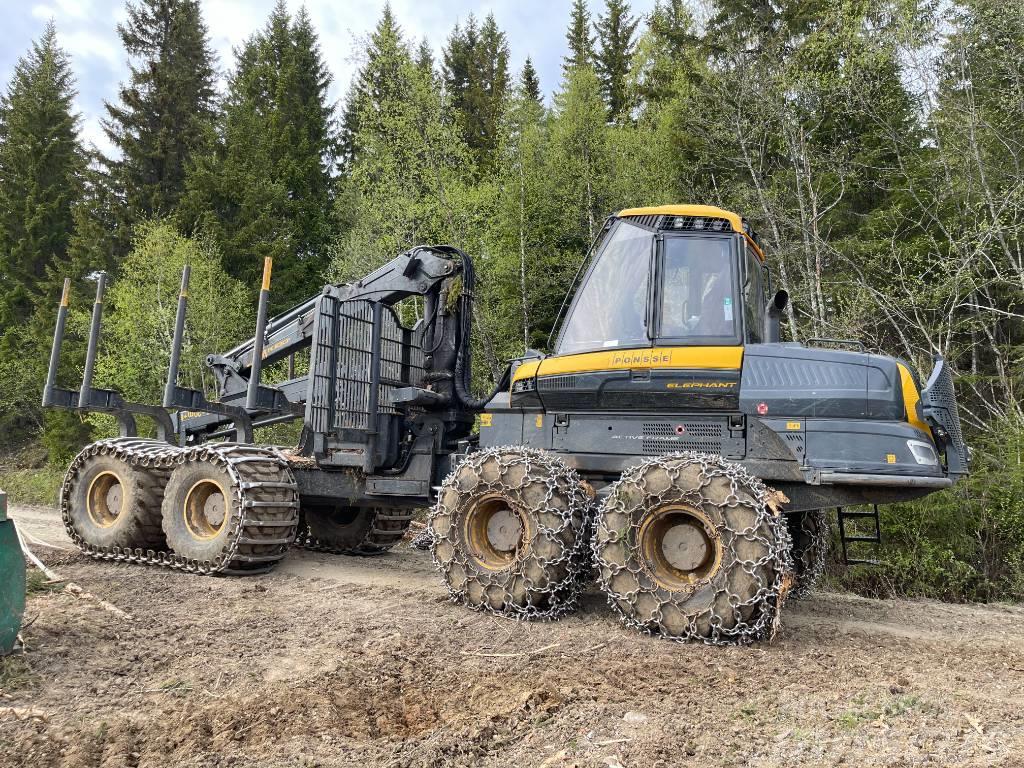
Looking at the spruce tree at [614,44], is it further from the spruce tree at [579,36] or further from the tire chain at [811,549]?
the tire chain at [811,549]

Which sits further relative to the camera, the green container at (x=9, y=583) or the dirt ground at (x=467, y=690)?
the green container at (x=9, y=583)

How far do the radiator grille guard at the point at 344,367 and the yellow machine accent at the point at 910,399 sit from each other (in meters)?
4.62

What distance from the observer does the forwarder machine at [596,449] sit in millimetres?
5098

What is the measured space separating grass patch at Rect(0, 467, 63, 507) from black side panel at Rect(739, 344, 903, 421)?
1481 cm

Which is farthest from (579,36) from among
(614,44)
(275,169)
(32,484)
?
(32,484)

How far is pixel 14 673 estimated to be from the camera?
3.90 metres

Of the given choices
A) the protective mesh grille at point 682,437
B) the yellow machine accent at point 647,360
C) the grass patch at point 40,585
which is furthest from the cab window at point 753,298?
the grass patch at point 40,585

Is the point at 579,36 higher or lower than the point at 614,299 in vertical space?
higher

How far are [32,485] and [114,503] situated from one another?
12.5 meters

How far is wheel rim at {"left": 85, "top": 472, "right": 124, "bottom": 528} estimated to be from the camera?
322 inches

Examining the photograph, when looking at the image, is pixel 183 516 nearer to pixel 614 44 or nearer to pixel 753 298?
pixel 753 298

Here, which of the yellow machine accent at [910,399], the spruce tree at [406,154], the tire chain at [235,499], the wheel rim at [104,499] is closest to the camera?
the yellow machine accent at [910,399]

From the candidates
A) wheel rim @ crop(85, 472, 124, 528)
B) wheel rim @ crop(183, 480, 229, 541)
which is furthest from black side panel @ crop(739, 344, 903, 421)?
wheel rim @ crop(85, 472, 124, 528)

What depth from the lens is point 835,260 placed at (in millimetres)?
13562
